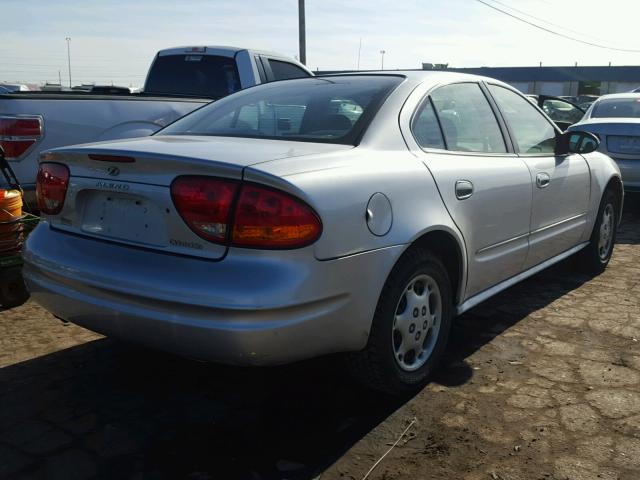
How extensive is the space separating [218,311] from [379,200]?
0.84m

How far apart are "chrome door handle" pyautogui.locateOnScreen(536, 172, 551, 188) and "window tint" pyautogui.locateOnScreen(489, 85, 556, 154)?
187mm

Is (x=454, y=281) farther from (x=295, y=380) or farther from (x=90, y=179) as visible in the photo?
(x=90, y=179)

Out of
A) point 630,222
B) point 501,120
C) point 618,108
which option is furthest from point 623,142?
point 501,120

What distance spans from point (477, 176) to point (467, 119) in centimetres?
46

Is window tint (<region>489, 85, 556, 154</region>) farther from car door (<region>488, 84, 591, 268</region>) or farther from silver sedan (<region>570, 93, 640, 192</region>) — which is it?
silver sedan (<region>570, 93, 640, 192</region>)

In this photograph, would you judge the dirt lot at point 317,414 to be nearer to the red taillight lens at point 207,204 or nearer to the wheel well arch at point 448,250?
the wheel well arch at point 448,250

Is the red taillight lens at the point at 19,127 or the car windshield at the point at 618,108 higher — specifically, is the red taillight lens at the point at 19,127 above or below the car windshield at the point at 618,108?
below

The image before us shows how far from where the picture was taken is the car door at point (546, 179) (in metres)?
4.01

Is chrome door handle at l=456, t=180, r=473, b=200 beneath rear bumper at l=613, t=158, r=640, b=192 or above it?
above

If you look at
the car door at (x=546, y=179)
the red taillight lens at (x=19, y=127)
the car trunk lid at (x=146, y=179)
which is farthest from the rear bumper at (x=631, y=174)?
the red taillight lens at (x=19, y=127)

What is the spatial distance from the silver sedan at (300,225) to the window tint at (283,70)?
3638 millimetres

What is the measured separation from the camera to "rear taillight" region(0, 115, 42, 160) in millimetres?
4480

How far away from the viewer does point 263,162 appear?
2.45 meters

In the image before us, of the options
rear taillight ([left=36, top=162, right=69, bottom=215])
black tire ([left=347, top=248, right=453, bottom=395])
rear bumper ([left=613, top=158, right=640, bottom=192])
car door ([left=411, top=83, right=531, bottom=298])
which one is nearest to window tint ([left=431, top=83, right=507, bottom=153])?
car door ([left=411, top=83, right=531, bottom=298])
